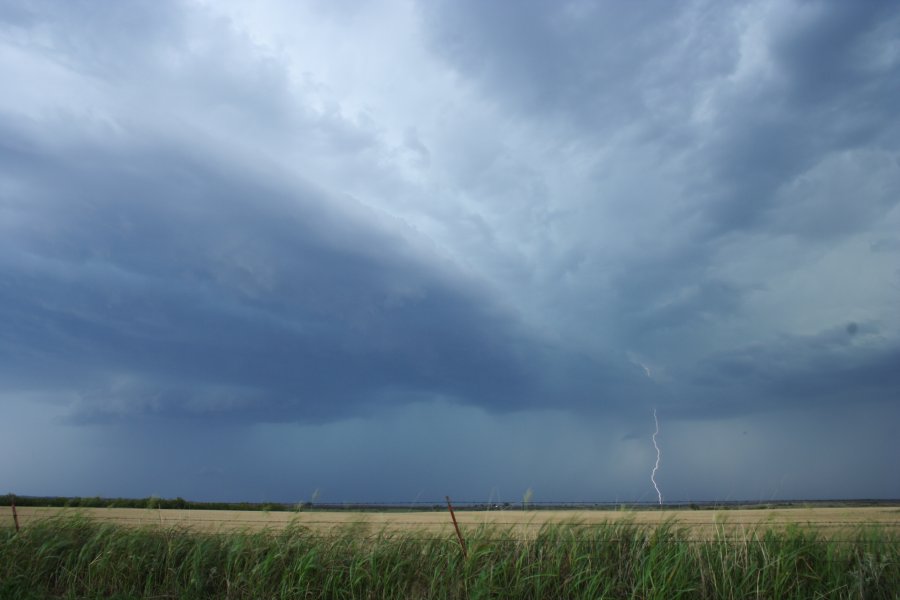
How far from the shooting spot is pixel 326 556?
15.2 meters

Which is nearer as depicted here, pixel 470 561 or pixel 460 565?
pixel 470 561

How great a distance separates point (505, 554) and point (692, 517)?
23.2 feet

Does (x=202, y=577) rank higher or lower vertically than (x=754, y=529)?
lower

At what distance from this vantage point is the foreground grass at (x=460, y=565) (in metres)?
13.4

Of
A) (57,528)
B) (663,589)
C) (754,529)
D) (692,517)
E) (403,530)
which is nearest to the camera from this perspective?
(663,589)

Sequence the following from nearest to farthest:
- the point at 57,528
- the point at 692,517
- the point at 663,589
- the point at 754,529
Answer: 1. the point at 663,589
2. the point at 754,529
3. the point at 57,528
4. the point at 692,517

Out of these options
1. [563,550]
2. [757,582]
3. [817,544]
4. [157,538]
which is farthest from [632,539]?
[157,538]

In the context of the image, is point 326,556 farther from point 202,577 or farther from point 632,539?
point 632,539

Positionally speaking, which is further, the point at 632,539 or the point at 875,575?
the point at 632,539

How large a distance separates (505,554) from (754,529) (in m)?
5.45

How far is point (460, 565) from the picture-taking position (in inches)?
572

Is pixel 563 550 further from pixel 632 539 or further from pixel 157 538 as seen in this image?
pixel 157 538

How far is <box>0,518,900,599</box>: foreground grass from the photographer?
13.4 m

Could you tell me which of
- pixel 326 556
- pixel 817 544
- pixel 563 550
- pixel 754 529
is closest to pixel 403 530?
pixel 326 556
